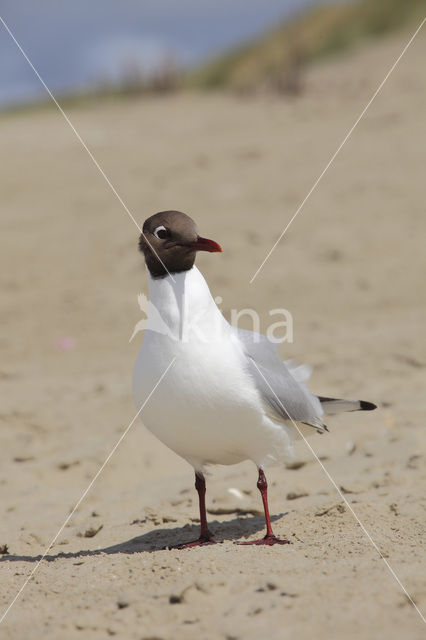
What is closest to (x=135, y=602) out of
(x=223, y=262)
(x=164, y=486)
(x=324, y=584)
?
(x=324, y=584)

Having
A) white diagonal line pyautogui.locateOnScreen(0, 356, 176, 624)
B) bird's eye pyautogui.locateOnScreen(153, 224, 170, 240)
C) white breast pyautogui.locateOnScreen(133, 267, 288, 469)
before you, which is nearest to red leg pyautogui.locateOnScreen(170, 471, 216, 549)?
white breast pyautogui.locateOnScreen(133, 267, 288, 469)

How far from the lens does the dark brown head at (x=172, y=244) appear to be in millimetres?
3652

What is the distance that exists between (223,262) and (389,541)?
6.72m

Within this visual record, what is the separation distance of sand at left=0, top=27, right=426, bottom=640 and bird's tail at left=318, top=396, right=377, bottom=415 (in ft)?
1.43

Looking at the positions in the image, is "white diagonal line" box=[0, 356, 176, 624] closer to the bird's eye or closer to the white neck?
the white neck

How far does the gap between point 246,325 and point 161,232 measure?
4.79 meters

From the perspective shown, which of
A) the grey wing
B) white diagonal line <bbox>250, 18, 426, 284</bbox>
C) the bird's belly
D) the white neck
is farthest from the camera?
white diagonal line <bbox>250, 18, 426, 284</bbox>

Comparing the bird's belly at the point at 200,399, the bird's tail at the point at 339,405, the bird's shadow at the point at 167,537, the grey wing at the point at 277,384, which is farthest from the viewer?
the bird's tail at the point at 339,405

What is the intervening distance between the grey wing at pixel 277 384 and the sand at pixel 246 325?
0.53 m

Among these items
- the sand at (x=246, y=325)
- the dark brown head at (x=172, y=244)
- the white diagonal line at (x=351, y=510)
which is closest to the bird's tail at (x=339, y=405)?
the white diagonal line at (x=351, y=510)

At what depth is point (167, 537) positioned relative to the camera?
4.18m

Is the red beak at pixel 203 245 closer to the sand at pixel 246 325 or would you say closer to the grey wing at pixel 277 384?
the grey wing at pixel 277 384

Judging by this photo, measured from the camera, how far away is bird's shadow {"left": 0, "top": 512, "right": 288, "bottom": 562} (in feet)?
13.0

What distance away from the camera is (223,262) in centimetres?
994
